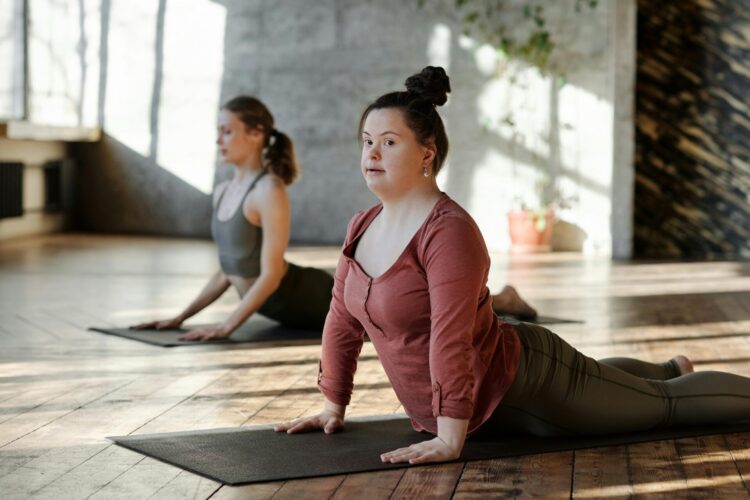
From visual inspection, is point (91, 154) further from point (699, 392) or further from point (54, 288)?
point (699, 392)

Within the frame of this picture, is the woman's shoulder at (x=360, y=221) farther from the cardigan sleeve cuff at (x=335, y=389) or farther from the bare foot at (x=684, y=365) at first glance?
the bare foot at (x=684, y=365)

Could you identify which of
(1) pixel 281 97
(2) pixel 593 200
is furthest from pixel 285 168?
(1) pixel 281 97

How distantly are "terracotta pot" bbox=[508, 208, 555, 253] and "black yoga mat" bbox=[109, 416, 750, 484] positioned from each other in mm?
6318

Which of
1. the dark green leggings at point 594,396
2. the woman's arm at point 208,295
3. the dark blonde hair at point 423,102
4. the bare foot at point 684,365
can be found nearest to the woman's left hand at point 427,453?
the dark green leggings at point 594,396

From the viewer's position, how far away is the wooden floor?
2.36m

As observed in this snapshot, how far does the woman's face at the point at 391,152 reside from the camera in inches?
99.0

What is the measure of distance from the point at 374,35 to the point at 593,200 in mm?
2290

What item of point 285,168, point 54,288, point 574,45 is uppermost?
point 574,45

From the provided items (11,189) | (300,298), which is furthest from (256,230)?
(11,189)

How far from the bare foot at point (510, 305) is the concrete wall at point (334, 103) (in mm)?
4300

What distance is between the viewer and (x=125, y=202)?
11148mm

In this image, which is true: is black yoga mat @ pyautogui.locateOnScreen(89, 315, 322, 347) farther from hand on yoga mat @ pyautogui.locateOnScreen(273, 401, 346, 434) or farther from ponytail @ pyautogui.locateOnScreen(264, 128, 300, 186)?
hand on yoga mat @ pyautogui.locateOnScreen(273, 401, 346, 434)

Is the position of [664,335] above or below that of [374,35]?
below

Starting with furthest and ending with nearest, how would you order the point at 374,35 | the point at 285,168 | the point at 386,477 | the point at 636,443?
the point at 374,35 → the point at 285,168 → the point at 636,443 → the point at 386,477
